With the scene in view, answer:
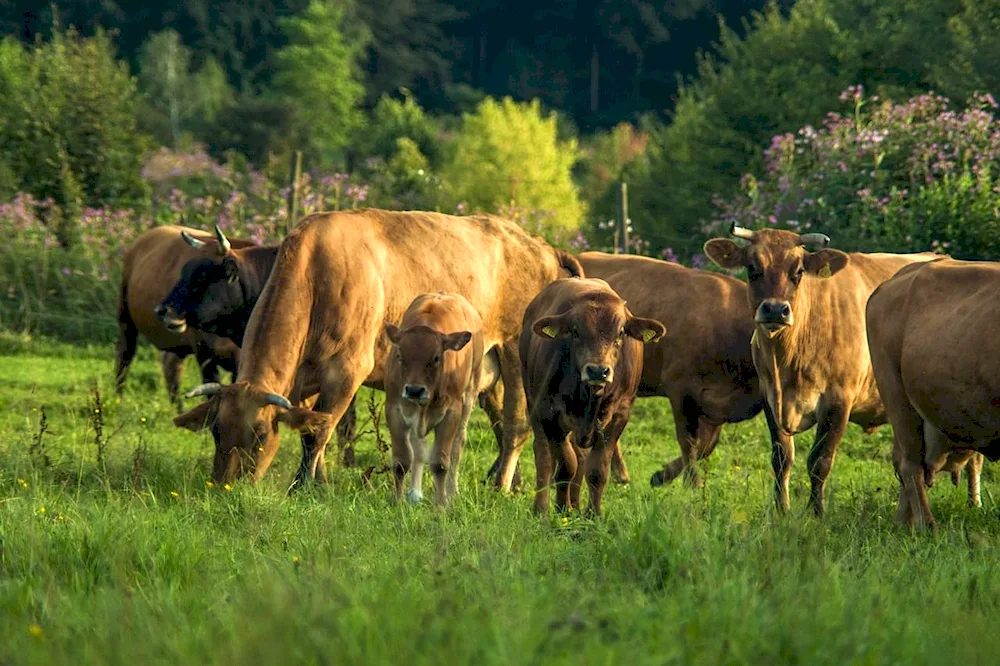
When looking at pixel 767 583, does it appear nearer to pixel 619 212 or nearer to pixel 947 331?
pixel 947 331

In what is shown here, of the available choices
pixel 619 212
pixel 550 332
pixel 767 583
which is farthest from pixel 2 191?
pixel 767 583

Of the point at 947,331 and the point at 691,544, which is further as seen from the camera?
the point at 947,331

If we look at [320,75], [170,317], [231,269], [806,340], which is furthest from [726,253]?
[320,75]

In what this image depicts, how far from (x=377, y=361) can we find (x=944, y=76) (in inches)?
773

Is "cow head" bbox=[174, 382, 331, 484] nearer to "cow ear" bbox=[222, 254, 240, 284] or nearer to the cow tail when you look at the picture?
"cow ear" bbox=[222, 254, 240, 284]

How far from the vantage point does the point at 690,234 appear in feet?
89.8

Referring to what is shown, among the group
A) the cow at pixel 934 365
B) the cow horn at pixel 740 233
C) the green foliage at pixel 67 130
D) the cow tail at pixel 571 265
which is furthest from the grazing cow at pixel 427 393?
the green foliage at pixel 67 130

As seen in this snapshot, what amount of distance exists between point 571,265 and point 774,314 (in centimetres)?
301

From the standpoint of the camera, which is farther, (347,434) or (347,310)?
(347,434)

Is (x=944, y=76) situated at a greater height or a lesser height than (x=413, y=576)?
greater

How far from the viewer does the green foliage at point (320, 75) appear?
65562 mm

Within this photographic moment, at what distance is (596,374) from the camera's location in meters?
7.84

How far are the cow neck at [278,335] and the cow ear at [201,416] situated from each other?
29cm

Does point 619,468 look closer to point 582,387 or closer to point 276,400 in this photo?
point 582,387
